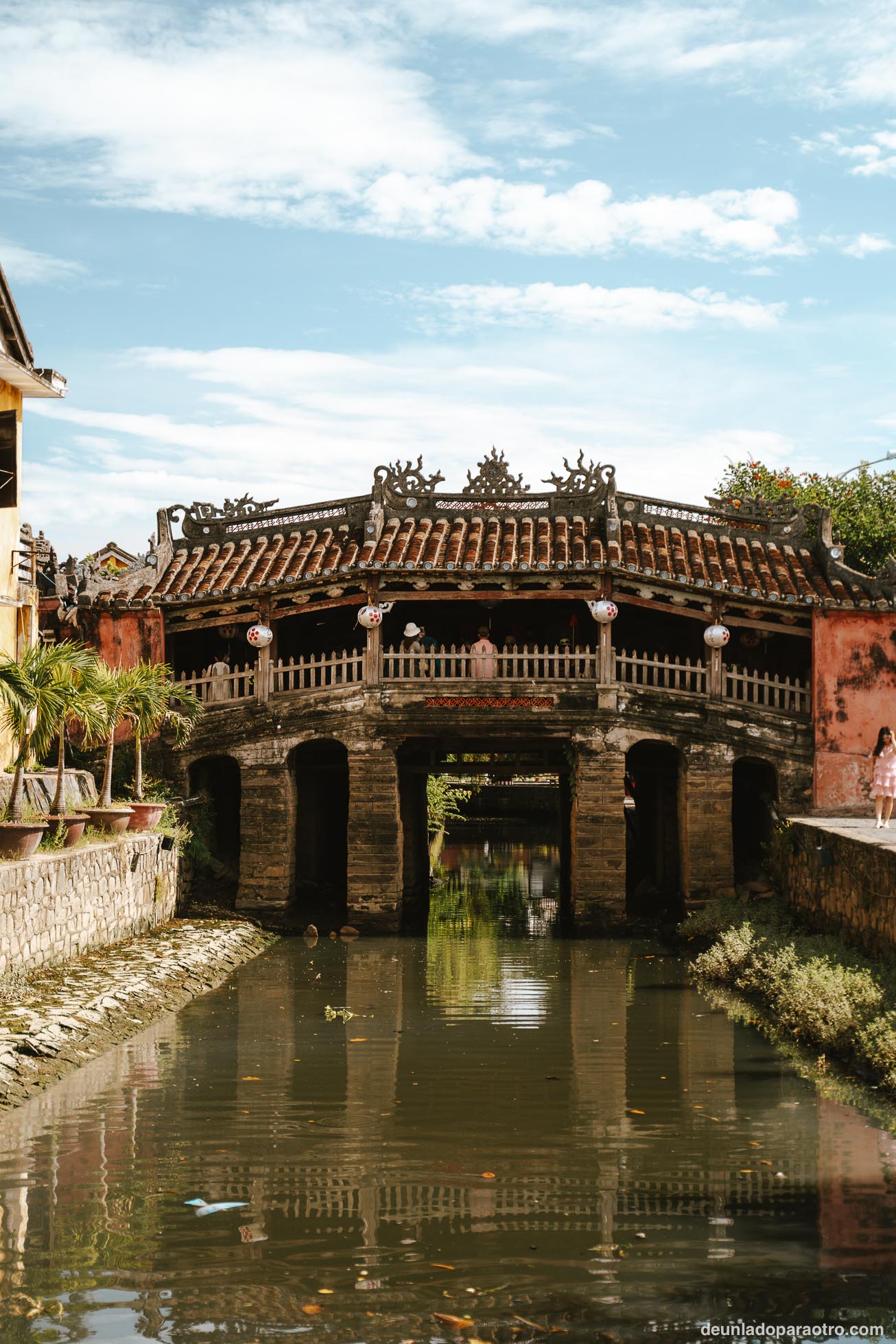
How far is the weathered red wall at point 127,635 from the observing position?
23734mm

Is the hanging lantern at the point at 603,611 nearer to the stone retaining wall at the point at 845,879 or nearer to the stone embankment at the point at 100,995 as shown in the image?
the stone retaining wall at the point at 845,879

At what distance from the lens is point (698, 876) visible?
2228 centimetres

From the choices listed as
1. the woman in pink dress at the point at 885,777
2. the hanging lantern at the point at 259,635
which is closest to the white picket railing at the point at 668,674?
the woman in pink dress at the point at 885,777

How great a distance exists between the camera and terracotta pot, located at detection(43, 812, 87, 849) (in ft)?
56.7

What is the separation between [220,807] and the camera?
2644cm

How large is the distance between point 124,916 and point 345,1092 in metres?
7.91

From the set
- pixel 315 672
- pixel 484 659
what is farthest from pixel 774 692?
pixel 315 672

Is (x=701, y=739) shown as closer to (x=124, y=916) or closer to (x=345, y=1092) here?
(x=124, y=916)

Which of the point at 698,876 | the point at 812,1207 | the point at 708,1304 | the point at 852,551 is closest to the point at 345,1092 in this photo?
the point at 812,1207

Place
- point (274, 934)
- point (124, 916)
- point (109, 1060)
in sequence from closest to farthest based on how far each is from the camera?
point (109, 1060) → point (124, 916) → point (274, 934)

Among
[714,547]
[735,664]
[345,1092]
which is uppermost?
[714,547]

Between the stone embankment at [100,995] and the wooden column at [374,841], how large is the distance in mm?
1983

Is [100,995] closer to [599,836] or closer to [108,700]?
[108,700]

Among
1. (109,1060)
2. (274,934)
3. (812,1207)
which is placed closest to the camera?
(812,1207)
